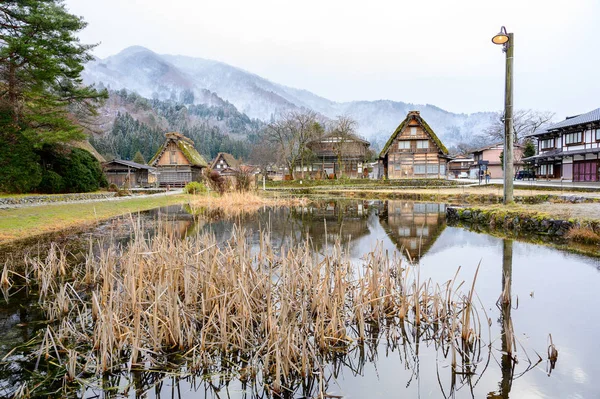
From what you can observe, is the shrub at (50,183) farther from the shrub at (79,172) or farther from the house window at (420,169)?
the house window at (420,169)

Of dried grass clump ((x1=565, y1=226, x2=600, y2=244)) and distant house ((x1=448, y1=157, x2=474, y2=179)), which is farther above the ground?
distant house ((x1=448, y1=157, x2=474, y2=179))

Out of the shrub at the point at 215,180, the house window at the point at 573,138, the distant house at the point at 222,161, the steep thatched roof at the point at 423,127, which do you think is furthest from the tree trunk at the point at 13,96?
the distant house at the point at 222,161

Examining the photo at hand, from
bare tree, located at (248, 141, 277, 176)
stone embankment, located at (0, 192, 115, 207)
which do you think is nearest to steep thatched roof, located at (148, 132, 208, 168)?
stone embankment, located at (0, 192, 115, 207)

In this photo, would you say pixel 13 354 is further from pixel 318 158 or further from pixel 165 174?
pixel 318 158

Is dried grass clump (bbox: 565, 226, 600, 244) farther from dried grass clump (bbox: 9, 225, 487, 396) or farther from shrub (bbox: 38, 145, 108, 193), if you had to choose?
shrub (bbox: 38, 145, 108, 193)

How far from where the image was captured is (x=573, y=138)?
103 ft

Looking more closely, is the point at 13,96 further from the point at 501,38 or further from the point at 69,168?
the point at 501,38

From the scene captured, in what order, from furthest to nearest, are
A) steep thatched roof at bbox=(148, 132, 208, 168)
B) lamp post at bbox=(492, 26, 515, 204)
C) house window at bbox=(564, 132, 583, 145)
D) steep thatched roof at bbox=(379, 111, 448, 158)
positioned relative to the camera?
steep thatched roof at bbox=(148, 132, 208, 168) < steep thatched roof at bbox=(379, 111, 448, 158) < house window at bbox=(564, 132, 583, 145) < lamp post at bbox=(492, 26, 515, 204)

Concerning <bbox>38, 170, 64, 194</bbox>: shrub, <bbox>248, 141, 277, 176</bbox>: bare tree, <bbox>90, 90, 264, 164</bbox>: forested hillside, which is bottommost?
<bbox>38, 170, 64, 194</bbox>: shrub

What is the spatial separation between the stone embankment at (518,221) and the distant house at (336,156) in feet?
109

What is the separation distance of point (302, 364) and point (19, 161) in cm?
2185

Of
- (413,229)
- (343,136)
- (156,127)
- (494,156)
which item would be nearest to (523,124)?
(494,156)

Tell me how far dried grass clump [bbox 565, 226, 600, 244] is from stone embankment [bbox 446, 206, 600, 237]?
9 cm

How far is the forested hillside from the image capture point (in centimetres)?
7688
